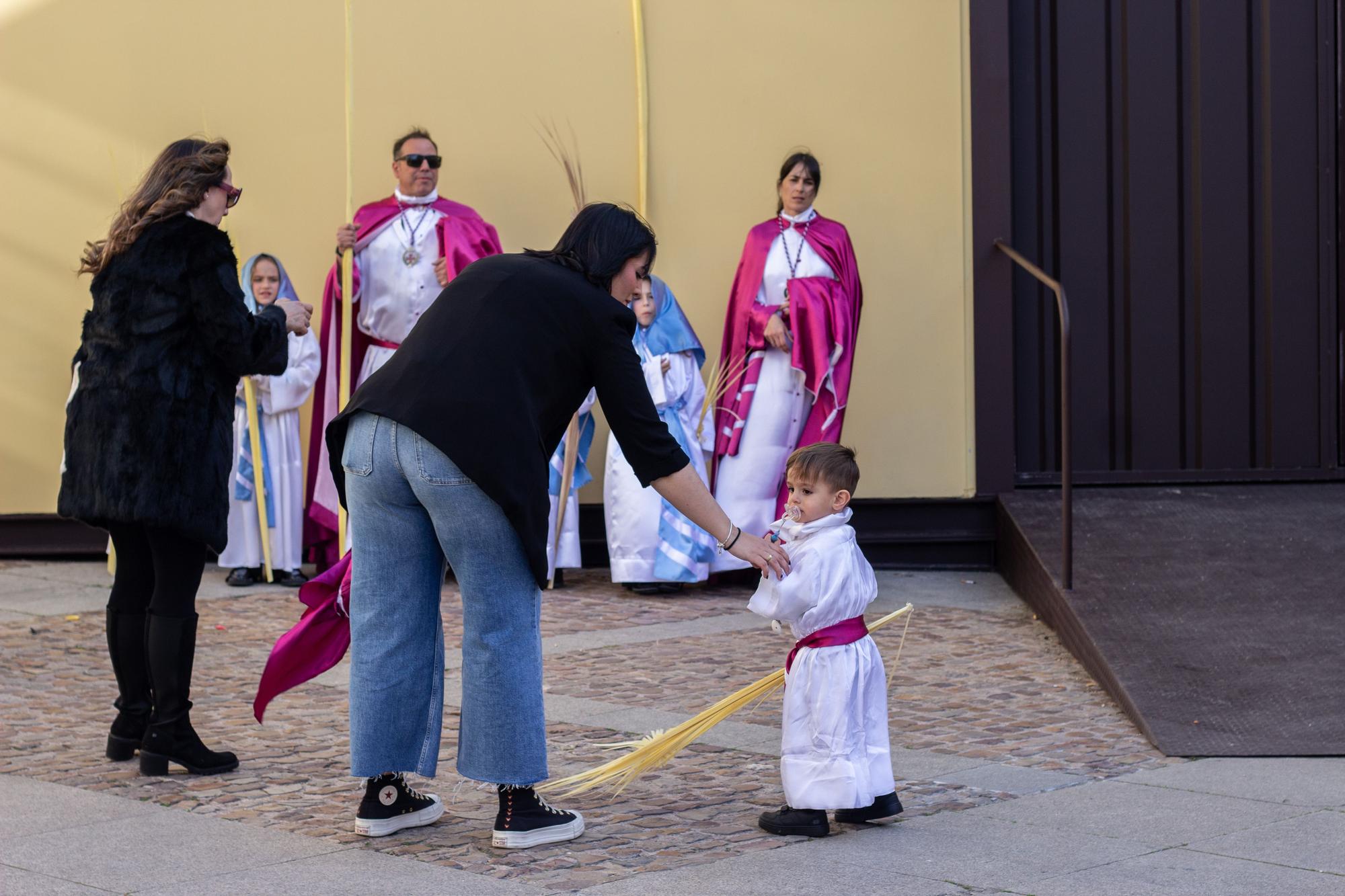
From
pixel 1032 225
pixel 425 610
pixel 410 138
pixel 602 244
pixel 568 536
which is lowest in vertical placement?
pixel 425 610

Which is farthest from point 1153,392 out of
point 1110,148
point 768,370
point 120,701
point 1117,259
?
point 120,701

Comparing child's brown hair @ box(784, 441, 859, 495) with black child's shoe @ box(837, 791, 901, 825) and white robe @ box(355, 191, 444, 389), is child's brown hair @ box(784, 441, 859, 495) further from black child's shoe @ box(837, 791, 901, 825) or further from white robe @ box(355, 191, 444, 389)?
white robe @ box(355, 191, 444, 389)

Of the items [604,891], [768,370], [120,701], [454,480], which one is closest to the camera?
[604,891]

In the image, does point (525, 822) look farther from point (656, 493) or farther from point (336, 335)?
point (336, 335)

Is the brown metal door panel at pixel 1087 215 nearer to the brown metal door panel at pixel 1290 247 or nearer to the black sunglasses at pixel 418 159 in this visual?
the brown metal door panel at pixel 1290 247

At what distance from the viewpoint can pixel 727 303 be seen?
9.02 m

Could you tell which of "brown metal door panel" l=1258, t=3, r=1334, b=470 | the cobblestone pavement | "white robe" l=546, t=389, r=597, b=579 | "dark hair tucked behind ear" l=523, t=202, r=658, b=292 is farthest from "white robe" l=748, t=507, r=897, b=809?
"brown metal door panel" l=1258, t=3, r=1334, b=470

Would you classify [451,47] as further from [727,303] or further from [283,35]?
[727,303]

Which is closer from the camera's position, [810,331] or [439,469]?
[439,469]

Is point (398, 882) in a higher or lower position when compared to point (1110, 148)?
lower

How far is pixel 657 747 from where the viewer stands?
171 inches

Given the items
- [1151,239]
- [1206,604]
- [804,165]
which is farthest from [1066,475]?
[1151,239]

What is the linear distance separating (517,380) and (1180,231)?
6395 mm

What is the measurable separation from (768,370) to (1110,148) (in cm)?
243
